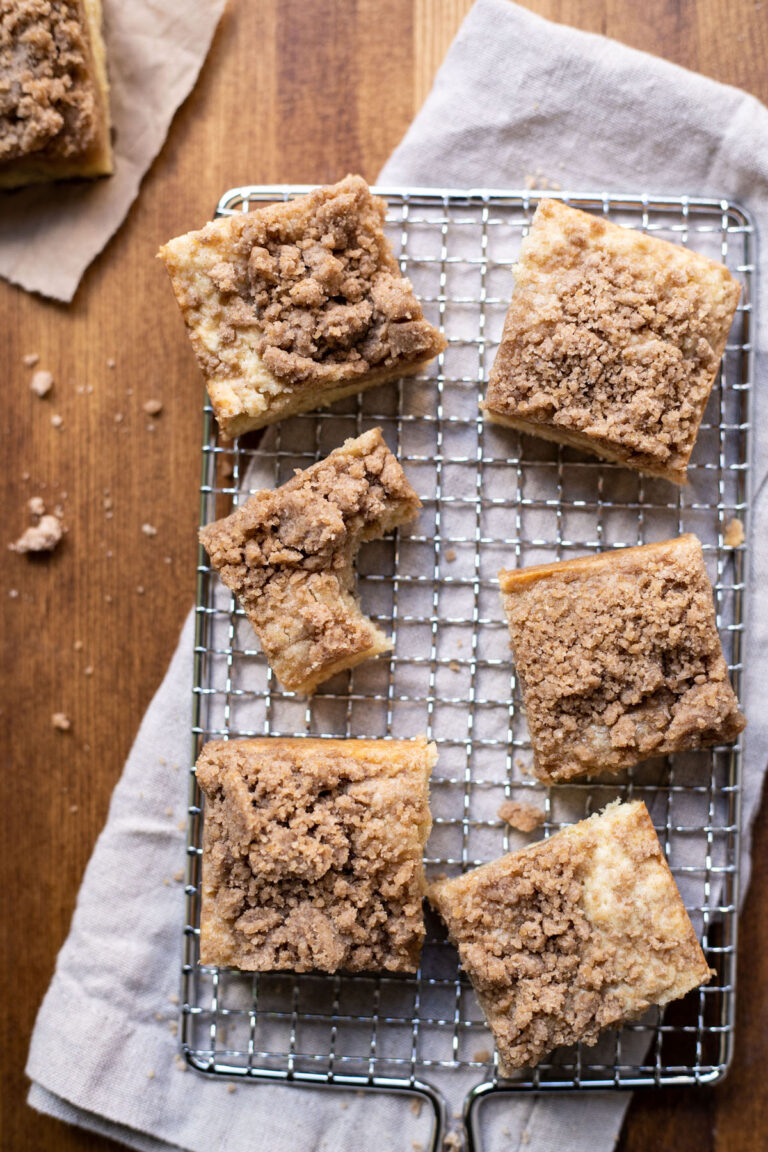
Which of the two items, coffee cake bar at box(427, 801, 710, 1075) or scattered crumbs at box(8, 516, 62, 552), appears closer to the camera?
coffee cake bar at box(427, 801, 710, 1075)

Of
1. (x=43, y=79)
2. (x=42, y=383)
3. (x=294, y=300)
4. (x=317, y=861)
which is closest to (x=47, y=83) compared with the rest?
(x=43, y=79)

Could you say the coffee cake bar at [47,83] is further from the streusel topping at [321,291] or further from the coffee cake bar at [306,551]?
the coffee cake bar at [306,551]

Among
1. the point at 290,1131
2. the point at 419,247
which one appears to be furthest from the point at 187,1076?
the point at 419,247

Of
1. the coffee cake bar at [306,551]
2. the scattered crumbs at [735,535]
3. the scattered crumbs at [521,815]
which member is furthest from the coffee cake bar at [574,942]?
the scattered crumbs at [735,535]

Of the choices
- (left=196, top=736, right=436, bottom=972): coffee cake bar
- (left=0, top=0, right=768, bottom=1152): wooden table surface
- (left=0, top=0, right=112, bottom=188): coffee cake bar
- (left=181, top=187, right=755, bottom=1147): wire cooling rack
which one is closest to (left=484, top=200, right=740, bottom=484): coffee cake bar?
(left=181, top=187, right=755, bottom=1147): wire cooling rack

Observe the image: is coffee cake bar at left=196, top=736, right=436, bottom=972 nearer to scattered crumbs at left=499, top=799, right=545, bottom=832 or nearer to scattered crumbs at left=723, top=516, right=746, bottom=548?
scattered crumbs at left=499, top=799, right=545, bottom=832

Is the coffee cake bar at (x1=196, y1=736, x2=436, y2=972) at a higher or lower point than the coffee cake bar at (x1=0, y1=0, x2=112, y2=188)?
lower
